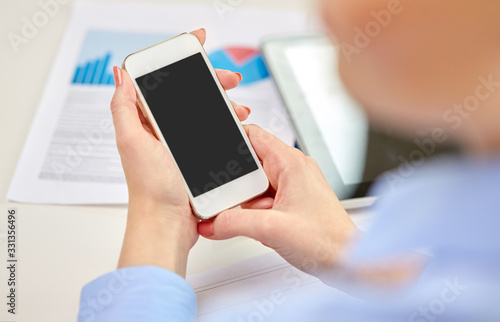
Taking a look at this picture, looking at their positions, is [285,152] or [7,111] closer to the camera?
[285,152]

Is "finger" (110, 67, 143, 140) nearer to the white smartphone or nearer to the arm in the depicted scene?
the white smartphone

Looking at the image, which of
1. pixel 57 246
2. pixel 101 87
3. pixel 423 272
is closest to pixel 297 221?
pixel 423 272

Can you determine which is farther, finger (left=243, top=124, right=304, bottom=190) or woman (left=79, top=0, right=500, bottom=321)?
finger (left=243, top=124, right=304, bottom=190)

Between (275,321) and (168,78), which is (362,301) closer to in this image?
(275,321)

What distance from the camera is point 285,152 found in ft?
1.74

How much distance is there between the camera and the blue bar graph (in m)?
0.70

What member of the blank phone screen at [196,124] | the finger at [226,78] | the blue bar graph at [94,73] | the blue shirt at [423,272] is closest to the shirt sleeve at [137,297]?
the blue shirt at [423,272]

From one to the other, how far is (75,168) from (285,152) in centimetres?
28

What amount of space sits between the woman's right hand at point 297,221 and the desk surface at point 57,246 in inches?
2.3

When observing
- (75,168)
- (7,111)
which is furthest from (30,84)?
(75,168)

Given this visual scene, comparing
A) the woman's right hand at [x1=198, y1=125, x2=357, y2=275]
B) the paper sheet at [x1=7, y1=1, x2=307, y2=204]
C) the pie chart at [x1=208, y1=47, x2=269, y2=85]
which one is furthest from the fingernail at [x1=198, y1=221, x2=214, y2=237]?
the pie chart at [x1=208, y1=47, x2=269, y2=85]

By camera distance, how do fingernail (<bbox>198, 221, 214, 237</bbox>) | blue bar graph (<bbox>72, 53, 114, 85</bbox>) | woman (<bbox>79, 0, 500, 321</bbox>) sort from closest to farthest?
1. woman (<bbox>79, 0, 500, 321</bbox>)
2. fingernail (<bbox>198, 221, 214, 237</bbox>)
3. blue bar graph (<bbox>72, 53, 114, 85</bbox>)

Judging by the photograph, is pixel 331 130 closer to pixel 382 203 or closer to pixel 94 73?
pixel 382 203

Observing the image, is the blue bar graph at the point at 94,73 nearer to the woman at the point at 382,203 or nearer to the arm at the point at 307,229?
the woman at the point at 382,203
